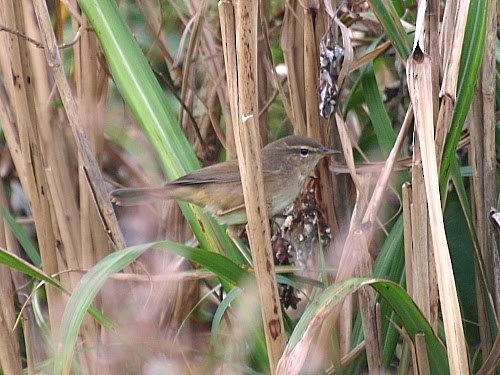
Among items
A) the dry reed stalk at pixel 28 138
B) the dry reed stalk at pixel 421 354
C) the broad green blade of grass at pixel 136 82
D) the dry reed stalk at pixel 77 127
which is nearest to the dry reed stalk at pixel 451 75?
the dry reed stalk at pixel 421 354

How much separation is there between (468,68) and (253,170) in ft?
1.94

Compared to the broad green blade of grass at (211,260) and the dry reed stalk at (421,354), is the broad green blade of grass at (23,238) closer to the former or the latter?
the broad green blade of grass at (211,260)

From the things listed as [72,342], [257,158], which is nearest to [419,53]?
[257,158]

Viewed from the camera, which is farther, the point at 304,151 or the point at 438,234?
the point at 304,151

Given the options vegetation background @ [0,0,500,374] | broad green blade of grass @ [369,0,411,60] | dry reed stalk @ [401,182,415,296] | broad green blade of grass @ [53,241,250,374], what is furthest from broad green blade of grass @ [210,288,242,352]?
broad green blade of grass @ [369,0,411,60]

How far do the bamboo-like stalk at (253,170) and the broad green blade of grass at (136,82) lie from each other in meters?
0.53

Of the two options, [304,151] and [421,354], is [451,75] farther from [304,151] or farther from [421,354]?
[304,151]

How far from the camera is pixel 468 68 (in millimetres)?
1774

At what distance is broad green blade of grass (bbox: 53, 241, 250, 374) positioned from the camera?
5.13ft

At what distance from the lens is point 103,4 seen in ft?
6.38

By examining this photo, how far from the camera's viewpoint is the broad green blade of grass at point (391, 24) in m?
1.87

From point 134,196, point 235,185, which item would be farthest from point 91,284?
point 235,185

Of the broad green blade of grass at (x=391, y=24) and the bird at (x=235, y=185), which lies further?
the bird at (x=235, y=185)

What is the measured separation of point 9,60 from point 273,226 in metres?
1.01
